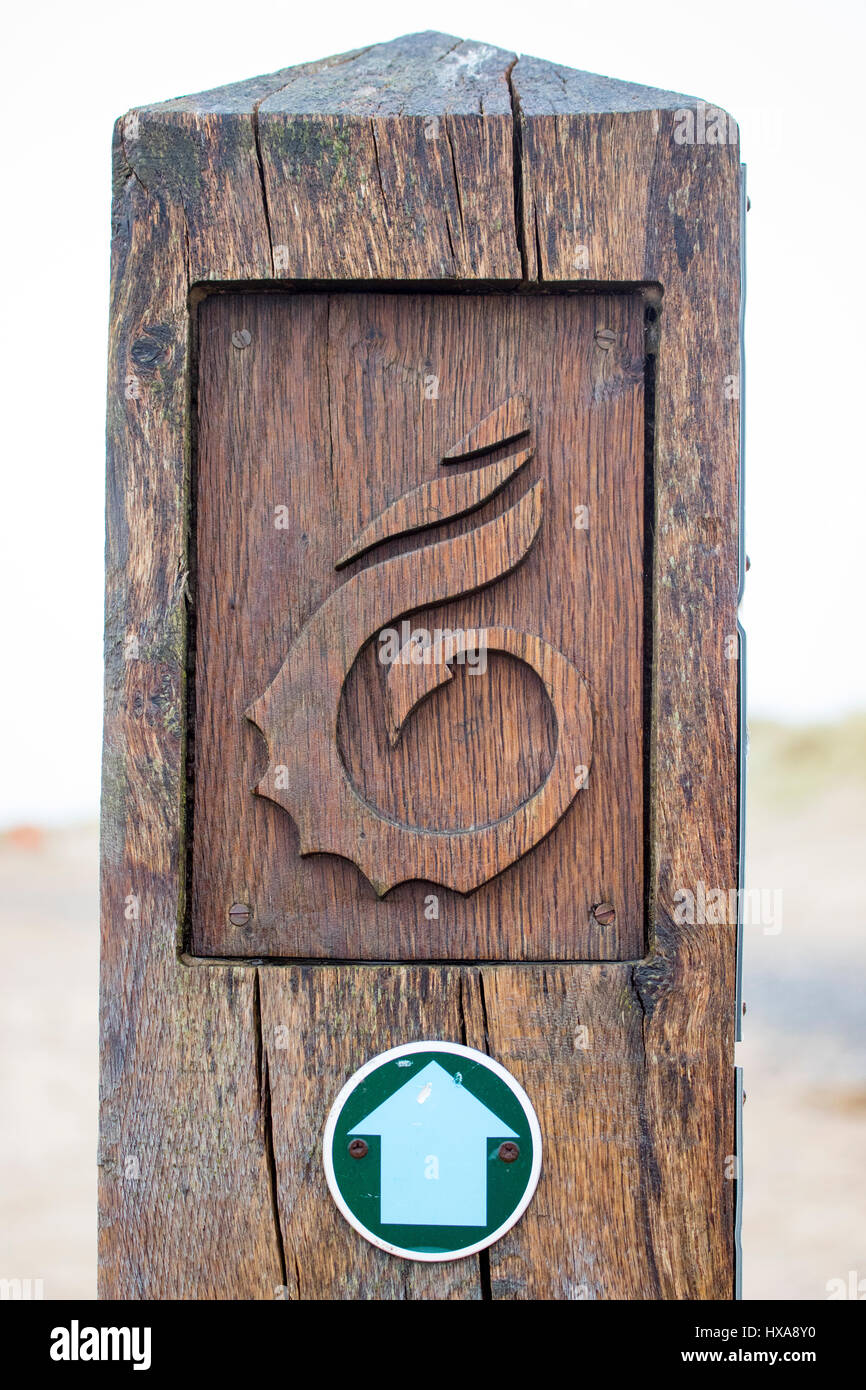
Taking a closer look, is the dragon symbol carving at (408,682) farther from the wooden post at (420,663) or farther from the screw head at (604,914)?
the screw head at (604,914)

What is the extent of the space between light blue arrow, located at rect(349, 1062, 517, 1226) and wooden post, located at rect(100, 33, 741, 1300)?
73 millimetres

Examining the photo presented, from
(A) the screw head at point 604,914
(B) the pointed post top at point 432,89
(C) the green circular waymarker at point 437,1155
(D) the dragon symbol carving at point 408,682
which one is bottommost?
(C) the green circular waymarker at point 437,1155

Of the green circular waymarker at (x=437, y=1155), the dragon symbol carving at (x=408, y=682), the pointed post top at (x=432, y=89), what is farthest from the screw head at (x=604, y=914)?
the pointed post top at (x=432, y=89)

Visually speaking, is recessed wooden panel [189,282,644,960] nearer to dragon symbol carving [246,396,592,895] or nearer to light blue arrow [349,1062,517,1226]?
dragon symbol carving [246,396,592,895]

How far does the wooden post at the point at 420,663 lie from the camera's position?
1.63m

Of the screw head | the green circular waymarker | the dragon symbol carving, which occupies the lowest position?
the green circular waymarker

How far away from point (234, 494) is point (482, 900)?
2.55ft

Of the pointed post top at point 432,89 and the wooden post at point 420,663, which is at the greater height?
the pointed post top at point 432,89

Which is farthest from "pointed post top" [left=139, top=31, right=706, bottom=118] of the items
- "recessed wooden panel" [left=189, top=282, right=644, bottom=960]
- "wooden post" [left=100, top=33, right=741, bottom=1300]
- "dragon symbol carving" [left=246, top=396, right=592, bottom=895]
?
"dragon symbol carving" [left=246, top=396, right=592, bottom=895]

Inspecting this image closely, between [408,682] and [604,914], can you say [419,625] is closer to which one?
[408,682]

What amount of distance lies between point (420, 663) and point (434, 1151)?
75 centimetres

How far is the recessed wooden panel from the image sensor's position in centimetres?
170

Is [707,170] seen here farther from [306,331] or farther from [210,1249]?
[210,1249]

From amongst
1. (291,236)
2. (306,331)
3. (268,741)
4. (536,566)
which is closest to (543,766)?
(536,566)
